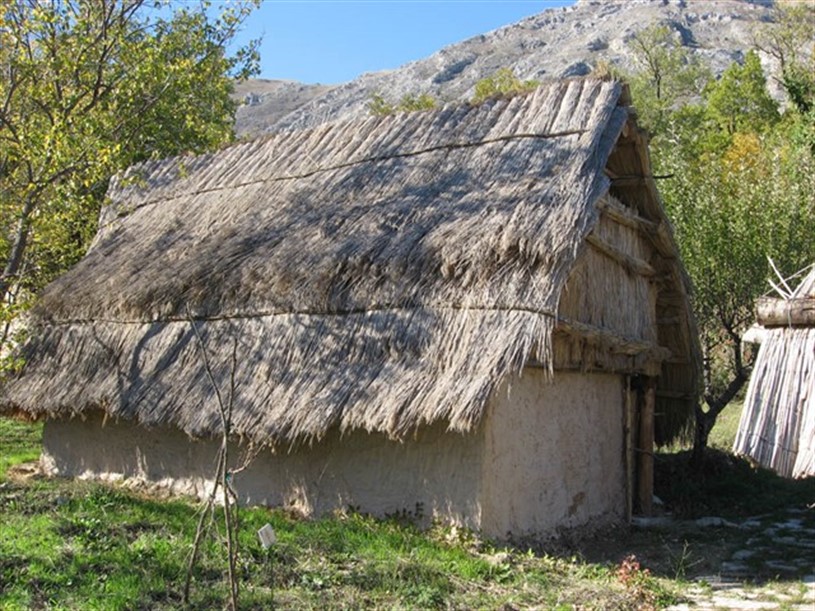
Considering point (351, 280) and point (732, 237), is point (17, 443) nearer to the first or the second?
point (351, 280)

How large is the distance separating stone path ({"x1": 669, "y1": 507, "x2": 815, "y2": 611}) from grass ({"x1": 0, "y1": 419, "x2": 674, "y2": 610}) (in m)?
0.43

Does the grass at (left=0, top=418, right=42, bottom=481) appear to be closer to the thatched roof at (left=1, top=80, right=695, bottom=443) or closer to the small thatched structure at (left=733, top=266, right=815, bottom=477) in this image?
the thatched roof at (left=1, top=80, right=695, bottom=443)

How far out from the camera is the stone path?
21.1ft

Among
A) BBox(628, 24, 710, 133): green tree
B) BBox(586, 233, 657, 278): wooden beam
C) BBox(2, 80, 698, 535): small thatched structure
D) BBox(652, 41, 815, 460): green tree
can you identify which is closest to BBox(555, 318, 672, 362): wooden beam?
BBox(2, 80, 698, 535): small thatched structure

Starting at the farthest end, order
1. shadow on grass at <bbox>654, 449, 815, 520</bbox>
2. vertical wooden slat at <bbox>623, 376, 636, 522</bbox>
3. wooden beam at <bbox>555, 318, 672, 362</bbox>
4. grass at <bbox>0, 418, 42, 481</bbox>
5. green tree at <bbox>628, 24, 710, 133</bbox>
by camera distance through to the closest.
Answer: green tree at <bbox>628, 24, 710, 133</bbox>
grass at <bbox>0, 418, 42, 481</bbox>
shadow on grass at <bbox>654, 449, 815, 520</bbox>
vertical wooden slat at <bbox>623, 376, 636, 522</bbox>
wooden beam at <bbox>555, 318, 672, 362</bbox>

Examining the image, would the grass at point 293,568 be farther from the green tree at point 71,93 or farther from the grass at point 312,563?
the green tree at point 71,93

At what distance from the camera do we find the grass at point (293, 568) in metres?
5.96

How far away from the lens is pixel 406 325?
814cm

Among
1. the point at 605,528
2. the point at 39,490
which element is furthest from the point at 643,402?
the point at 39,490

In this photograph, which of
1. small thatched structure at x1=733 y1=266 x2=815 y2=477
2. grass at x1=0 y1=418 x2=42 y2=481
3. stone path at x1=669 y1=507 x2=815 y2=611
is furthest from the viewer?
grass at x1=0 y1=418 x2=42 y2=481

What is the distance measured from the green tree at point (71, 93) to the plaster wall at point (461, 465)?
2357mm

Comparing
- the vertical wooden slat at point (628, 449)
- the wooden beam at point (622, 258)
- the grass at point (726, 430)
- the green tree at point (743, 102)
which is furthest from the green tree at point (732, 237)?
the green tree at point (743, 102)

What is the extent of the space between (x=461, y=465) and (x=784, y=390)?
3.06 m

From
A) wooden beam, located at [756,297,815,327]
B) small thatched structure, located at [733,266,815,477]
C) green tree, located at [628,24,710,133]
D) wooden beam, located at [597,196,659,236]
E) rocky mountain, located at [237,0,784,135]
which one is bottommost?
→ small thatched structure, located at [733,266,815,477]
